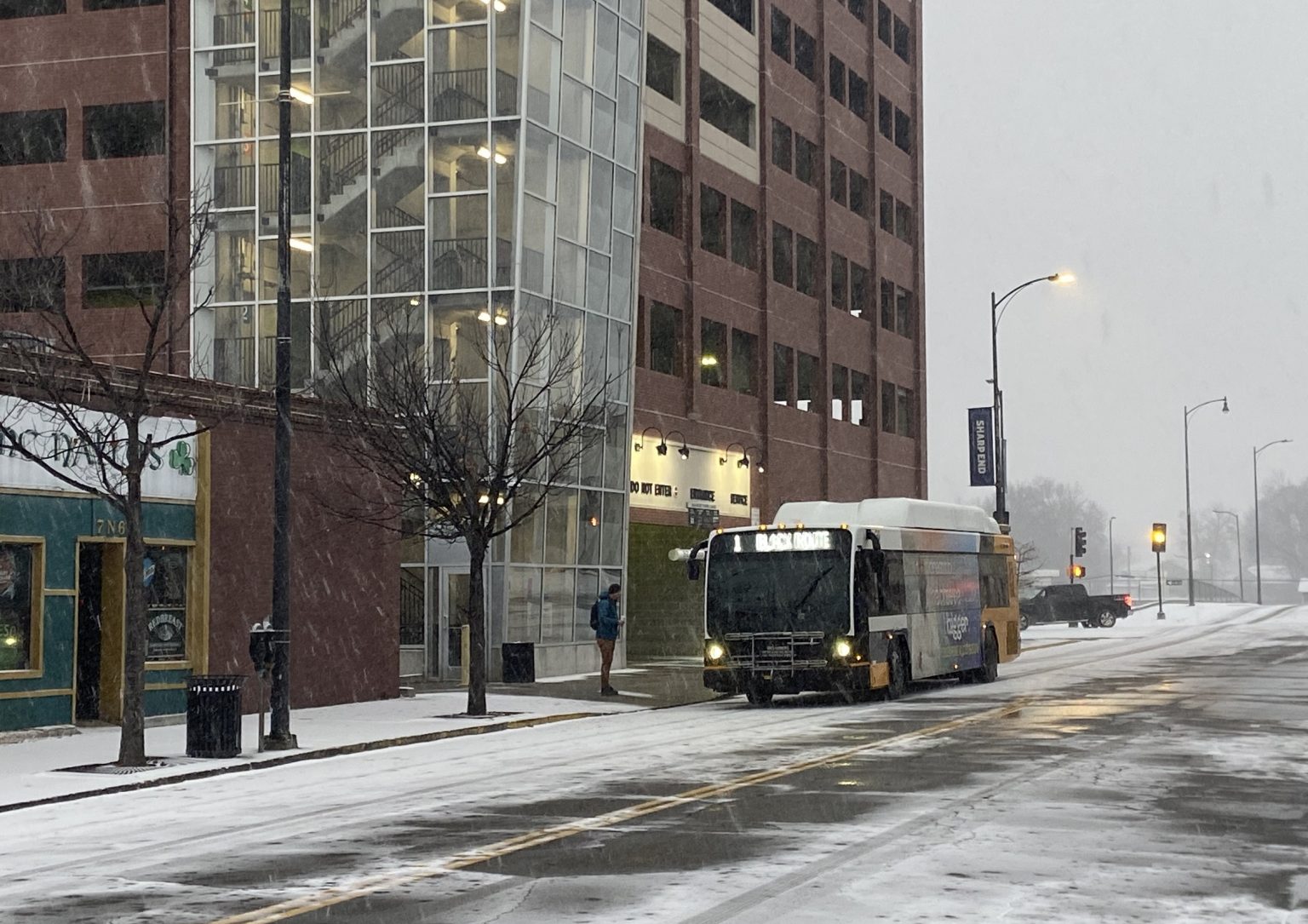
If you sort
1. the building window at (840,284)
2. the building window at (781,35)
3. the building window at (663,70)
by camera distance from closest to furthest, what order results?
the building window at (663,70), the building window at (781,35), the building window at (840,284)

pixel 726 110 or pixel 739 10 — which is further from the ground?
pixel 739 10

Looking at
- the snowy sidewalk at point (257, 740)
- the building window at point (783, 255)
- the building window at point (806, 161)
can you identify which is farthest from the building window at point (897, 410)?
the snowy sidewalk at point (257, 740)

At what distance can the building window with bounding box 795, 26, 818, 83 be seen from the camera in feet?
178

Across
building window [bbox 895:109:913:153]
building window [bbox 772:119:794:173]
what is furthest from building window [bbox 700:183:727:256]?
building window [bbox 895:109:913:153]

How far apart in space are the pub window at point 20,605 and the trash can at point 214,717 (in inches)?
140

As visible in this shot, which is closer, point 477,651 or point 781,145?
point 477,651

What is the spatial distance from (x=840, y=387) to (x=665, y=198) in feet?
48.7

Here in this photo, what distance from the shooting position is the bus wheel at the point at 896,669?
27.5m

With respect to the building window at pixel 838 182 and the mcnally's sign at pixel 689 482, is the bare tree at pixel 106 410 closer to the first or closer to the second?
the mcnally's sign at pixel 689 482

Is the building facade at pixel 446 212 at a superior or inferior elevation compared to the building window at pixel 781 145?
inferior

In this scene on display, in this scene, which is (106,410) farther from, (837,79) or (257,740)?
(837,79)

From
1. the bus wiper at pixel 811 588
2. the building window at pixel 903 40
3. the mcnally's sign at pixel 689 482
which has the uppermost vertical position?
the building window at pixel 903 40

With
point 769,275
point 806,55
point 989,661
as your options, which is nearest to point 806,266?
point 769,275

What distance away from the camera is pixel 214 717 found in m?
18.6
